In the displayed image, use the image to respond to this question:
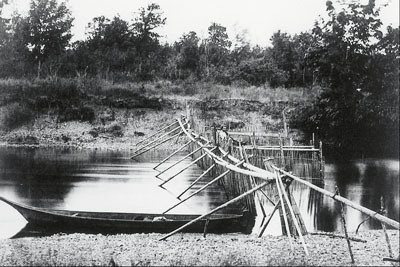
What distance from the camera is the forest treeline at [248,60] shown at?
33.6m

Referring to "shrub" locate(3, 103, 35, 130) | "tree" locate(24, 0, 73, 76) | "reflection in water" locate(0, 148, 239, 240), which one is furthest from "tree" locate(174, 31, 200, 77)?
"reflection in water" locate(0, 148, 239, 240)

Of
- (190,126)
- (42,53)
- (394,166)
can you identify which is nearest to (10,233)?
(190,126)

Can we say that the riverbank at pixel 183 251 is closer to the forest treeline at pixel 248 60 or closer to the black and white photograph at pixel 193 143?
the black and white photograph at pixel 193 143

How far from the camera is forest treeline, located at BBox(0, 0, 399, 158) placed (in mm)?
33594

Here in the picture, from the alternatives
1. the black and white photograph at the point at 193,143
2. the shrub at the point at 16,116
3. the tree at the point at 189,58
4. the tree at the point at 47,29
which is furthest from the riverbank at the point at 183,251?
the tree at the point at 189,58

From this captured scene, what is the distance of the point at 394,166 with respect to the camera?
27.7m

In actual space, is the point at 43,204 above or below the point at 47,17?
below

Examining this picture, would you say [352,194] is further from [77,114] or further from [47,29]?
[47,29]

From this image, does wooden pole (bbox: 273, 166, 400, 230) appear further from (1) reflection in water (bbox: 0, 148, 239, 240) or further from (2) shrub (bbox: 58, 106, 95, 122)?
(2) shrub (bbox: 58, 106, 95, 122)

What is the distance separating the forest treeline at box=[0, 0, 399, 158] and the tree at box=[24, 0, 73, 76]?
0.23 ft

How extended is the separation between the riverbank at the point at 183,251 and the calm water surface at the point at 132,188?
2.08 m

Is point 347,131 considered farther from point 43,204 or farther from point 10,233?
point 10,233

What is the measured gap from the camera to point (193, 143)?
27.2 m

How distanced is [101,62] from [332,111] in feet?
61.9
